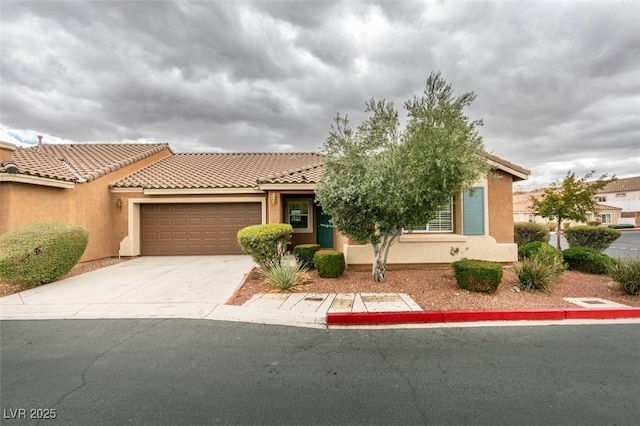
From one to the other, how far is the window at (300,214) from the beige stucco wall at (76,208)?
296 inches

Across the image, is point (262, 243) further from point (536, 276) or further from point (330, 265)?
point (536, 276)

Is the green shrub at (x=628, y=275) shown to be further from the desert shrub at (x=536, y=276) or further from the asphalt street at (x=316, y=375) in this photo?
the asphalt street at (x=316, y=375)

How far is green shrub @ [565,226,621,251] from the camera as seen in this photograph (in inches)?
459

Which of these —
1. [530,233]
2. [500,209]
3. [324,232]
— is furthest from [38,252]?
[530,233]

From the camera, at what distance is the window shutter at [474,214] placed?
9414 millimetres

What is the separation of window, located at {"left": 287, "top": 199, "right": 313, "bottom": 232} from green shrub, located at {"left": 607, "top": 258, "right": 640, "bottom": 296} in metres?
9.85

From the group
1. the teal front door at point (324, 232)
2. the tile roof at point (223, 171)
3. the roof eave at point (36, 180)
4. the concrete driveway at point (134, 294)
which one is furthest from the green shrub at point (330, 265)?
the roof eave at point (36, 180)

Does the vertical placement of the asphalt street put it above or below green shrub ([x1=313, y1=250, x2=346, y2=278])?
below

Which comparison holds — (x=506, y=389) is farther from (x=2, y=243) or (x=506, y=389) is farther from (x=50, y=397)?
(x=2, y=243)

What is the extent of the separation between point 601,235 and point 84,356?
16.7 metres

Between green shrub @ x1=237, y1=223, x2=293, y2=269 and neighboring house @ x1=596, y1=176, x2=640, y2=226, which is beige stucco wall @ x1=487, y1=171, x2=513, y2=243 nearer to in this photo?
green shrub @ x1=237, y1=223, x2=293, y2=269

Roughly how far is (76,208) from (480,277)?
13755 mm

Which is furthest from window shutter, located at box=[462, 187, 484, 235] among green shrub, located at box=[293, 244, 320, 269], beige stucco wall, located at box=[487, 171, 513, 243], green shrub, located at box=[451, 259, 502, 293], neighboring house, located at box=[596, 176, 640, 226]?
neighboring house, located at box=[596, 176, 640, 226]

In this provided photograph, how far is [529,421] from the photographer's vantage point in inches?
109
